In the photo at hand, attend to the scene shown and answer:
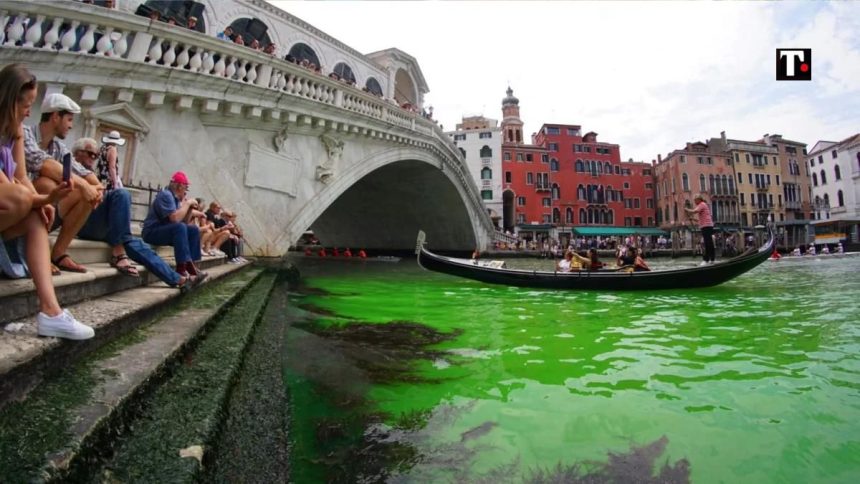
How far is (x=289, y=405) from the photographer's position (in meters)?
2.00

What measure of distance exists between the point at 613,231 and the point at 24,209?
35.5 m

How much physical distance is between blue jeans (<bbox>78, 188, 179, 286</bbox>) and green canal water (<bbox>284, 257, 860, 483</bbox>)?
979 mm

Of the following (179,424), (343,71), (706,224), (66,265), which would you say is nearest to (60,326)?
(179,424)

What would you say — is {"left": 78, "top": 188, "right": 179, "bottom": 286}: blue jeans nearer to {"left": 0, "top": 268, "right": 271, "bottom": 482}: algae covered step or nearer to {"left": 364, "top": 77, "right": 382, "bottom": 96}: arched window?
{"left": 0, "top": 268, "right": 271, "bottom": 482}: algae covered step

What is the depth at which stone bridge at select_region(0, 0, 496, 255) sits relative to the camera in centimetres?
518

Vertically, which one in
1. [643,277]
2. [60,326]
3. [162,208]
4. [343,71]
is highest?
[343,71]

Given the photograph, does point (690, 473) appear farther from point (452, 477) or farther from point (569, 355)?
point (569, 355)

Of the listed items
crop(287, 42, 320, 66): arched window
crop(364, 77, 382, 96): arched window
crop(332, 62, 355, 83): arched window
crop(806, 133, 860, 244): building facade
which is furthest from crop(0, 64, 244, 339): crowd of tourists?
crop(806, 133, 860, 244): building facade

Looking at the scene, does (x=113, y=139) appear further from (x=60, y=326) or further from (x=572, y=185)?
(x=572, y=185)

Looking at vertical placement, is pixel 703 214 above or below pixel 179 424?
above

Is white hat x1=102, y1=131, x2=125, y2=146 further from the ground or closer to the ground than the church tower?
closer to the ground

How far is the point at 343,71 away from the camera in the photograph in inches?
583

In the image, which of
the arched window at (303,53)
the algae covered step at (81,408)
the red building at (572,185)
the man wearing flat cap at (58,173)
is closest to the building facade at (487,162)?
the red building at (572,185)

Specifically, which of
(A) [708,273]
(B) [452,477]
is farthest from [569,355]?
(A) [708,273]
